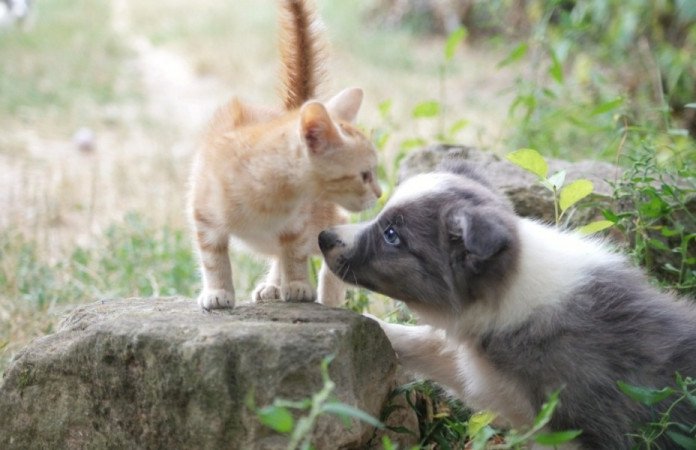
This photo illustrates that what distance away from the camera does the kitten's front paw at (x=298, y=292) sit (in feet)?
12.7

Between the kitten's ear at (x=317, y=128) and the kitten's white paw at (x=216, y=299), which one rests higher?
the kitten's ear at (x=317, y=128)

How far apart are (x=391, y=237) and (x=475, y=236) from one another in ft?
1.64

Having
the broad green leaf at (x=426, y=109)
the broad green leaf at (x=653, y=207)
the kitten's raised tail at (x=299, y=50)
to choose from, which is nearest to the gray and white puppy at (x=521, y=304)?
the broad green leaf at (x=653, y=207)

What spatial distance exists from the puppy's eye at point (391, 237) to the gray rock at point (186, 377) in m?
0.36

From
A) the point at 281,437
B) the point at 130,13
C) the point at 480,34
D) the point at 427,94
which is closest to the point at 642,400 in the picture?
the point at 281,437

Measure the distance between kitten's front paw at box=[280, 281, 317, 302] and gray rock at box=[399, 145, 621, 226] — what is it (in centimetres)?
123

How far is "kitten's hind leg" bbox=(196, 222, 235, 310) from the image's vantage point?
12.6 feet

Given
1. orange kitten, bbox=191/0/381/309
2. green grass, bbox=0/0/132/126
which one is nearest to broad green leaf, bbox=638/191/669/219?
orange kitten, bbox=191/0/381/309

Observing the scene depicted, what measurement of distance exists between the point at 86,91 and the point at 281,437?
31.2 ft

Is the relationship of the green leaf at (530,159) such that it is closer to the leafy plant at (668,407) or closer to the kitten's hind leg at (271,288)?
the leafy plant at (668,407)

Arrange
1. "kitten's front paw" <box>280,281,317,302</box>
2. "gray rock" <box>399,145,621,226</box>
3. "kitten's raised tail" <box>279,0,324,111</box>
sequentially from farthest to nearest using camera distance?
1. "gray rock" <box>399,145,621,226</box>
2. "kitten's raised tail" <box>279,0,324,111</box>
3. "kitten's front paw" <box>280,281,317,302</box>

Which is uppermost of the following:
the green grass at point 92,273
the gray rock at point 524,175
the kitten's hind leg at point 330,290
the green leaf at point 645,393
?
the gray rock at point 524,175

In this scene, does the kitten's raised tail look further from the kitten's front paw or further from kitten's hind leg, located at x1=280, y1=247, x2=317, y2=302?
the kitten's front paw

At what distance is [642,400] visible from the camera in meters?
3.07
